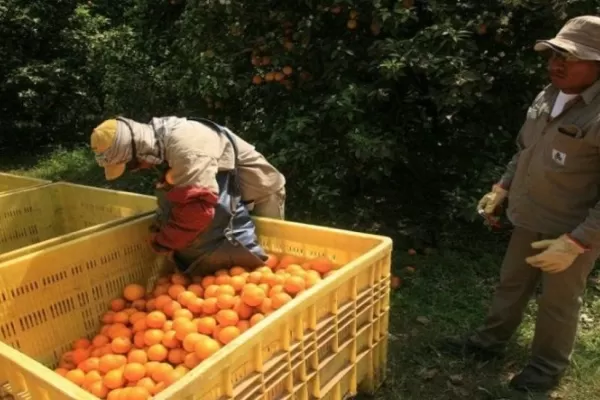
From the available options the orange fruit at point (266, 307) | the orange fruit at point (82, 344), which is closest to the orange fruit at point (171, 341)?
the orange fruit at point (266, 307)

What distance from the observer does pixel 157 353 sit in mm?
2568

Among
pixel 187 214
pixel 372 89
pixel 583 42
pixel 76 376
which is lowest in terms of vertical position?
pixel 76 376

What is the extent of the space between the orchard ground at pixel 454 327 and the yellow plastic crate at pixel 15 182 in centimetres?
288

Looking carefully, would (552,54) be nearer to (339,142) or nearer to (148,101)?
(339,142)

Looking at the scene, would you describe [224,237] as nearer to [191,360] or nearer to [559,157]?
[191,360]

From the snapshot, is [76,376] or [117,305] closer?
[76,376]

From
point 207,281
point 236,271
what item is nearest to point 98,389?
point 207,281

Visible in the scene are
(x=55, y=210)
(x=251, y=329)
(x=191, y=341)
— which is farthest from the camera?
(x=55, y=210)

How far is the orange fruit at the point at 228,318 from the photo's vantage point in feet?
8.74

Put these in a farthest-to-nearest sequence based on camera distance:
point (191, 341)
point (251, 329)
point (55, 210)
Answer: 1. point (55, 210)
2. point (191, 341)
3. point (251, 329)

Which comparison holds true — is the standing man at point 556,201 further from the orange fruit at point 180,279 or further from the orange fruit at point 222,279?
the orange fruit at point 180,279

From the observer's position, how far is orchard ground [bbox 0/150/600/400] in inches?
124

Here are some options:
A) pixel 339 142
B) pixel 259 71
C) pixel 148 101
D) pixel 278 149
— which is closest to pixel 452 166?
pixel 339 142

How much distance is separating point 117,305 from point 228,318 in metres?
0.82
